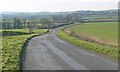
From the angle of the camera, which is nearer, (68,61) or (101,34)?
(68,61)

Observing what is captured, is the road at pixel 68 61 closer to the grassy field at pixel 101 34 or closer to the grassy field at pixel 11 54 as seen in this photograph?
the grassy field at pixel 11 54

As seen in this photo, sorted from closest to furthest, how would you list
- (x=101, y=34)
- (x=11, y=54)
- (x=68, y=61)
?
(x=68, y=61) → (x=11, y=54) → (x=101, y=34)

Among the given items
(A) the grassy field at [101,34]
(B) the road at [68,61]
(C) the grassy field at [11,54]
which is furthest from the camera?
(A) the grassy field at [101,34]

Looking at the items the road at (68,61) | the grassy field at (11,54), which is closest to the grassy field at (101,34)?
the road at (68,61)

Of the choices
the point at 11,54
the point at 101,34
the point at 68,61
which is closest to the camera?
the point at 68,61

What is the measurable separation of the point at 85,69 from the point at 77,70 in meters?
0.61

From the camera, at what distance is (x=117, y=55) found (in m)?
22.0

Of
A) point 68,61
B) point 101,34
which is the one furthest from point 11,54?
point 101,34

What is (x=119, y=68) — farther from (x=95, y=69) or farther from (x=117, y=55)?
(x=117, y=55)

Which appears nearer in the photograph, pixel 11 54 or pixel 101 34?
pixel 11 54

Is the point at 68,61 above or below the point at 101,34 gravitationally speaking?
above

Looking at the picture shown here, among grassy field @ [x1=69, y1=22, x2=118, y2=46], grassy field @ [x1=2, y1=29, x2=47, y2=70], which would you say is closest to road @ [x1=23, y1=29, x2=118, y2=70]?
grassy field @ [x1=2, y1=29, x2=47, y2=70]

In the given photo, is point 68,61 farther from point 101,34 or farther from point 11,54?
point 101,34

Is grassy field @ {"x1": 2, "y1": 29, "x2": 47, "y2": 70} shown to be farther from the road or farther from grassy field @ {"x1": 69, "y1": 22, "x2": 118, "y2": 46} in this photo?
grassy field @ {"x1": 69, "y1": 22, "x2": 118, "y2": 46}
